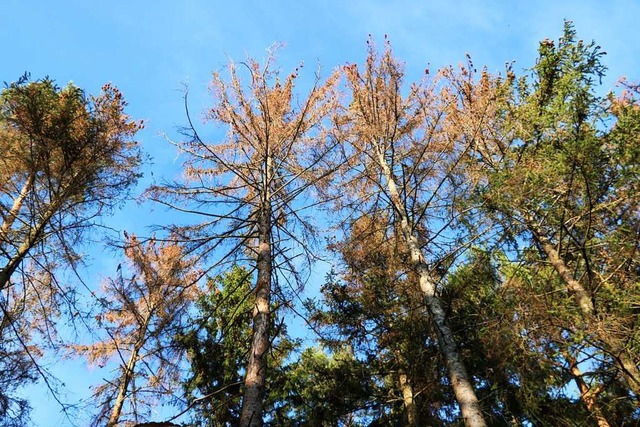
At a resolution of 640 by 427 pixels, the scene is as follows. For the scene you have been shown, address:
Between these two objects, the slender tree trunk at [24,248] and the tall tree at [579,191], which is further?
the slender tree trunk at [24,248]

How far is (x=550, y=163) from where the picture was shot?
668cm

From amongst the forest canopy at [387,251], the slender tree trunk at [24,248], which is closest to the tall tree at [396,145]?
the forest canopy at [387,251]

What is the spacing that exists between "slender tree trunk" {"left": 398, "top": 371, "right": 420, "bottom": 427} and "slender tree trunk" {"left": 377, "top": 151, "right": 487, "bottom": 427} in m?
2.16

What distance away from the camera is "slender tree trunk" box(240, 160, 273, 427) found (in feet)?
16.0

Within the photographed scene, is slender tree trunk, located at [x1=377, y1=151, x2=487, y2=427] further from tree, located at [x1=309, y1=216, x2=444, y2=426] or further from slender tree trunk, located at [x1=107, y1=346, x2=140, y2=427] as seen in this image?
slender tree trunk, located at [x1=107, y1=346, x2=140, y2=427]

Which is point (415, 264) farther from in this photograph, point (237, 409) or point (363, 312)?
point (237, 409)

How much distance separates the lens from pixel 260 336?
576 cm

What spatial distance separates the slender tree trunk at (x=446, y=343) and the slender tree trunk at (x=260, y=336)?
7.85 ft

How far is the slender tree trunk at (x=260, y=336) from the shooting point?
16.0ft

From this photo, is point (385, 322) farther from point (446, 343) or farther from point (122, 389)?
point (122, 389)

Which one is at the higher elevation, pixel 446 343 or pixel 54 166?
pixel 54 166

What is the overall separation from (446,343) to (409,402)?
12.1 ft

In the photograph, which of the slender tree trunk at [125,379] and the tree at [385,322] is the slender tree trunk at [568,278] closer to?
the tree at [385,322]

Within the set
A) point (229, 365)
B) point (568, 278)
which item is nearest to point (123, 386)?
point (229, 365)
